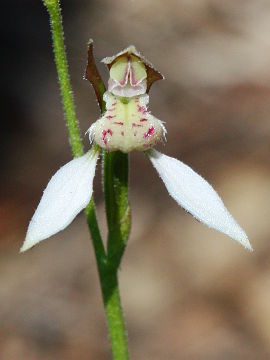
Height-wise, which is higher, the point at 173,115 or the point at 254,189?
the point at 173,115

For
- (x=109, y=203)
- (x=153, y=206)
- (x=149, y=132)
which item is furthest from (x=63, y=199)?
(x=153, y=206)

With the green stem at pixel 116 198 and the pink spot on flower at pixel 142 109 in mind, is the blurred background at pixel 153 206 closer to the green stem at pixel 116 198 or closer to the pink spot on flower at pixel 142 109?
the green stem at pixel 116 198

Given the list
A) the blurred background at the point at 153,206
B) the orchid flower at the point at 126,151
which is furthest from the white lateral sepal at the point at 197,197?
the blurred background at the point at 153,206

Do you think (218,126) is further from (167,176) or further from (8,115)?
(167,176)

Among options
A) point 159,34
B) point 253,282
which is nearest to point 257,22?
point 159,34

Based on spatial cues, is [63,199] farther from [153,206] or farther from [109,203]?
[153,206]

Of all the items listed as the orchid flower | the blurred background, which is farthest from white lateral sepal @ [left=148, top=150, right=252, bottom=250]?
the blurred background

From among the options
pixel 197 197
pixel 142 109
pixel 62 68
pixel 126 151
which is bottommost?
pixel 197 197
